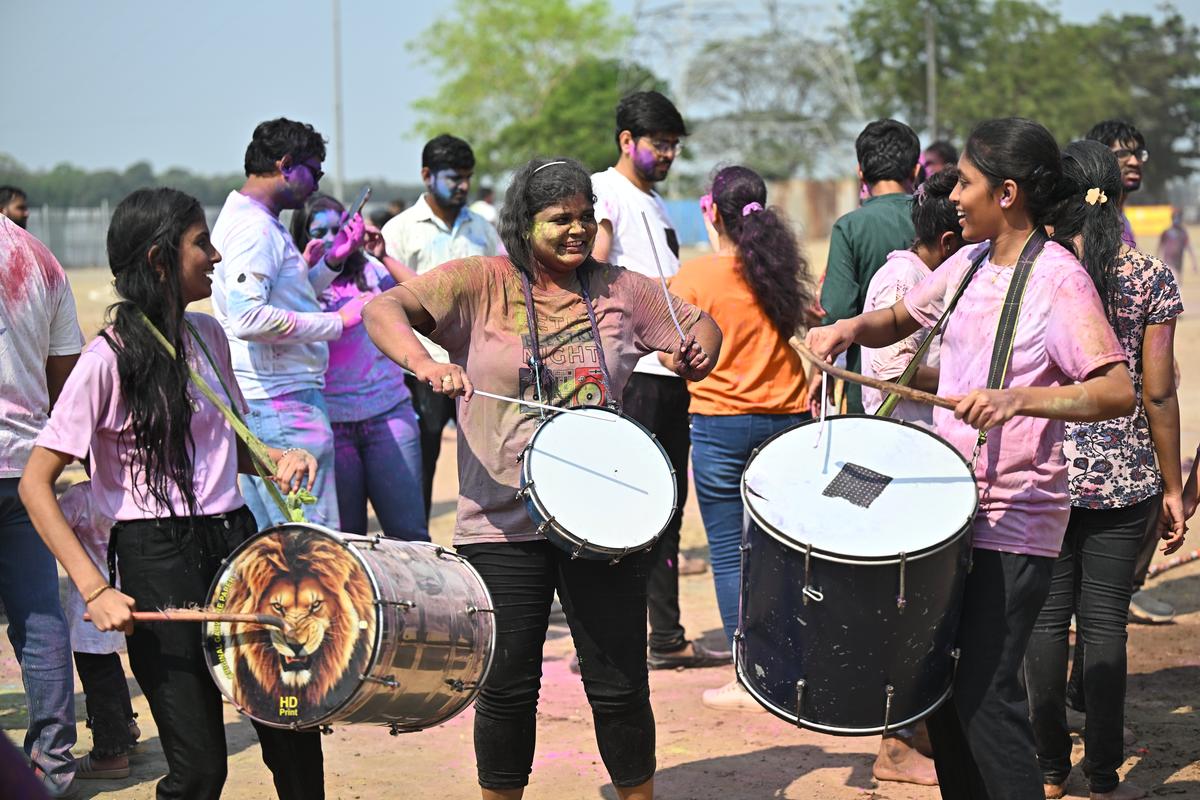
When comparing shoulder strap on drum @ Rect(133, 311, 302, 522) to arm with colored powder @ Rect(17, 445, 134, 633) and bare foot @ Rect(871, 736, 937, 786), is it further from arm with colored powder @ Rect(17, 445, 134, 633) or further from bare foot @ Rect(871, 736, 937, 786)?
bare foot @ Rect(871, 736, 937, 786)

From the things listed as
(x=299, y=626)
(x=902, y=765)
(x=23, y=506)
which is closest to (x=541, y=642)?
(x=299, y=626)

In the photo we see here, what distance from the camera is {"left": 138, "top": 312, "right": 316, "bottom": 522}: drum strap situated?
12.0ft

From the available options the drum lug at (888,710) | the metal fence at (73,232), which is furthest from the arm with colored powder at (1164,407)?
the metal fence at (73,232)

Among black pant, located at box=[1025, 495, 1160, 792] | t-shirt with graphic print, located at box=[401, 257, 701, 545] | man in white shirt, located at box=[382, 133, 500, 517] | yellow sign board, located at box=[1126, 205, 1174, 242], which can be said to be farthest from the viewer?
yellow sign board, located at box=[1126, 205, 1174, 242]

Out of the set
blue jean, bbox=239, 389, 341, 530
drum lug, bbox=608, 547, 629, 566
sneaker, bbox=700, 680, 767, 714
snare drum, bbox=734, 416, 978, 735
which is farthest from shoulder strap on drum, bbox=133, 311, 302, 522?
sneaker, bbox=700, 680, 767, 714

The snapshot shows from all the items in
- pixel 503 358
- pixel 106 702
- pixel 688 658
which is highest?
pixel 503 358

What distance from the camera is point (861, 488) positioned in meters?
3.55

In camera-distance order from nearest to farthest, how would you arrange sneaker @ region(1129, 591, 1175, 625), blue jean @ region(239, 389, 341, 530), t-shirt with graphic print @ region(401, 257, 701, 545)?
t-shirt with graphic print @ region(401, 257, 701, 545) → blue jean @ region(239, 389, 341, 530) → sneaker @ region(1129, 591, 1175, 625)

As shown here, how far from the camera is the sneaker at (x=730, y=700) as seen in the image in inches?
230

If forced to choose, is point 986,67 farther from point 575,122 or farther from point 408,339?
point 408,339

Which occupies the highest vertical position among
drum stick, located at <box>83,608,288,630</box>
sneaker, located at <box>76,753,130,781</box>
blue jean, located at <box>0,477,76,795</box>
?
drum stick, located at <box>83,608,288,630</box>

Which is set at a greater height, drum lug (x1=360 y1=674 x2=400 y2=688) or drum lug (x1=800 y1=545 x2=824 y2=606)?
drum lug (x1=800 y1=545 x2=824 y2=606)

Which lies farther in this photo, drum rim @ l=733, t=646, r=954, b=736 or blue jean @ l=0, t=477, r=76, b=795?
blue jean @ l=0, t=477, r=76, b=795

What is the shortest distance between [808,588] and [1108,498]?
5.11 ft
